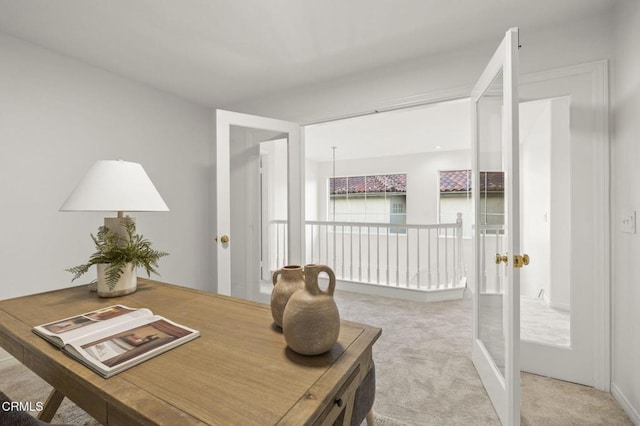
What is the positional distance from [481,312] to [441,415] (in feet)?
2.35

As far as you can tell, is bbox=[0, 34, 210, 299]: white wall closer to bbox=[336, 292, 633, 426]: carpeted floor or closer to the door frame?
bbox=[336, 292, 633, 426]: carpeted floor

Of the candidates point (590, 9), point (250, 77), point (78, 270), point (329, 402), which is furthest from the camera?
point (250, 77)

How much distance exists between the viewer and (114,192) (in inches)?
52.0

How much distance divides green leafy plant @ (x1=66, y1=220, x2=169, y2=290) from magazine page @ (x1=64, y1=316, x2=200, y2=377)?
0.45 meters

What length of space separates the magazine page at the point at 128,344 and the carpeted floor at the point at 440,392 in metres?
1.06

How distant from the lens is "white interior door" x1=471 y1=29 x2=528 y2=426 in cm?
142

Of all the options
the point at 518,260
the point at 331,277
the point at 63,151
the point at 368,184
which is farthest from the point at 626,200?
the point at 368,184

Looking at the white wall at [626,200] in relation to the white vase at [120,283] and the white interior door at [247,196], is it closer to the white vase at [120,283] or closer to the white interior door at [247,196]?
the white interior door at [247,196]

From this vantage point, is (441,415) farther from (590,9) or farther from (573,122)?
(590,9)

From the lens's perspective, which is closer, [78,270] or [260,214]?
[78,270]

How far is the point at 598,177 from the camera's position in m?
Answer: 1.84

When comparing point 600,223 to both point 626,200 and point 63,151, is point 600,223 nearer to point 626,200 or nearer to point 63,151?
point 626,200

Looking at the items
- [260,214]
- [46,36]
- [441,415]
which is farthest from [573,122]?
[46,36]

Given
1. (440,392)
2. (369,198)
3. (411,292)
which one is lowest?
(440,392)
